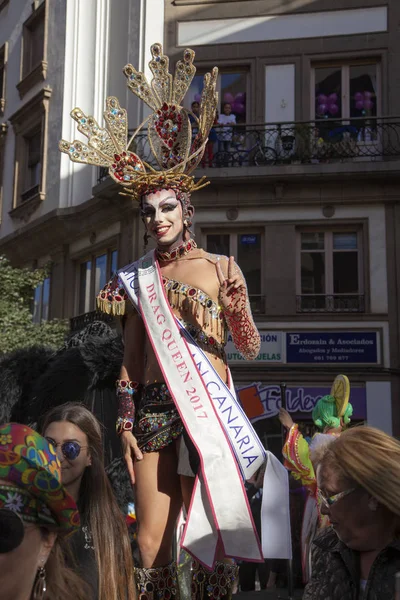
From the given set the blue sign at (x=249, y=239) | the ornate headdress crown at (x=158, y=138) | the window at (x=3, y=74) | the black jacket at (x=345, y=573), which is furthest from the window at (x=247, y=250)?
the black jacket at (x=345, y=573)

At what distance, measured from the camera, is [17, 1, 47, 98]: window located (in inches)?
846

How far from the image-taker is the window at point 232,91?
1831 cm

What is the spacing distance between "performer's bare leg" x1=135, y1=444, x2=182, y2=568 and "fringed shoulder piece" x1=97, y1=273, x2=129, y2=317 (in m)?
0.68

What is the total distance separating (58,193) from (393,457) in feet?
60.7

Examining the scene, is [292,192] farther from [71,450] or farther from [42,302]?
[71,450]

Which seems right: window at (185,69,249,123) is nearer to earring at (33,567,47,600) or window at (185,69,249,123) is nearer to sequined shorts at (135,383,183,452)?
sequined shorts at (135,383,183,452)

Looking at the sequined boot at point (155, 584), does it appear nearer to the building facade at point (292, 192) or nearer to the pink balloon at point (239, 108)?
the building facade at point (292, 192)

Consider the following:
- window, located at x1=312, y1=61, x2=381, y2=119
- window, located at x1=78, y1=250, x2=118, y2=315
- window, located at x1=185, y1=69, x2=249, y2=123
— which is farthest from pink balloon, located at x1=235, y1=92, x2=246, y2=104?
window, located at x1=78, y1=250, x2=118, y2=315

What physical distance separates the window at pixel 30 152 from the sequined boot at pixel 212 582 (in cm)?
1840

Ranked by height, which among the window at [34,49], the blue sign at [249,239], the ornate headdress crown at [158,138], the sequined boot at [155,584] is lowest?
the sequined boot at [155,584]

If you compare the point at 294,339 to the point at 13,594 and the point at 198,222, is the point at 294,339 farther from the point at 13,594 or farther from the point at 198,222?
the point at 13,594

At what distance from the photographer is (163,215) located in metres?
3.58

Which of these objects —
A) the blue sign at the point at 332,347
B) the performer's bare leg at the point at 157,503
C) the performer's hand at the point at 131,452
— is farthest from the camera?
the blue sign at the point at 332,347

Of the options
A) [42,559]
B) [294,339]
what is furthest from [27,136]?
[42,559]
